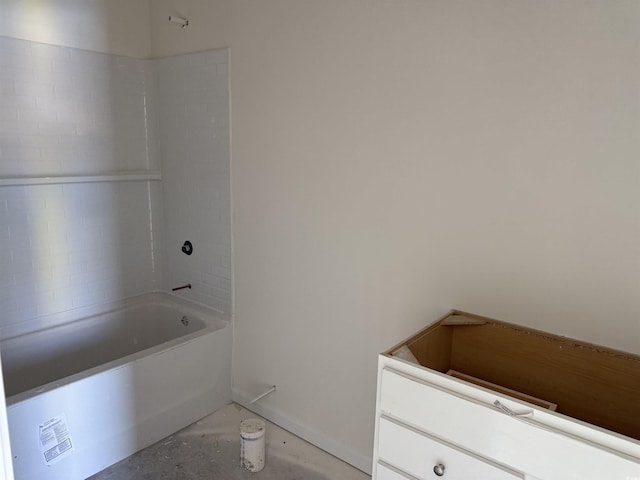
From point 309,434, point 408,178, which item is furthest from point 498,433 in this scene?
point 309,434

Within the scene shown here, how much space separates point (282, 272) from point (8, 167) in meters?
1.55

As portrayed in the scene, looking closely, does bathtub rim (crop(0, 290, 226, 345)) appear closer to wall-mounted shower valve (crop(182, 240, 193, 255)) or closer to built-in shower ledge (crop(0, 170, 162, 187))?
wall-mounted shower valve (crop(182, 240, 193, 255))

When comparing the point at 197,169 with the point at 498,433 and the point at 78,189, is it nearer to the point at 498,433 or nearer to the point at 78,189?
the point at 78,189

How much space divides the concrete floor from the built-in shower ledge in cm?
153

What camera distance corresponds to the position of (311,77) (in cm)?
227

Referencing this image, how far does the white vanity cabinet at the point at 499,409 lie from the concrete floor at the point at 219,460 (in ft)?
2.92

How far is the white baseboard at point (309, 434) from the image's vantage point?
7.64 feet

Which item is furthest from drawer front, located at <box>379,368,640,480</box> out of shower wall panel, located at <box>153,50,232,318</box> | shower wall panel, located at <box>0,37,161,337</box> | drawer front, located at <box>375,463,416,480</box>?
shower wall panel, located at <box>0,37,161,337</box>

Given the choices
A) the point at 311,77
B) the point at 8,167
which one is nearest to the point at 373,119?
the point at 311,77

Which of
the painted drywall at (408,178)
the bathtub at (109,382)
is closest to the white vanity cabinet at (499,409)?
the painted drywall at (408,178)

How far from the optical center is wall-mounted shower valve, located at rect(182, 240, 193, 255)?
3.04 m

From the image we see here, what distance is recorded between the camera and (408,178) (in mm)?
2006

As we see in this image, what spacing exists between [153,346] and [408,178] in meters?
2.01

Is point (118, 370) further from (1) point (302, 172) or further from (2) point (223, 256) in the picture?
(1) point (302, 172)
